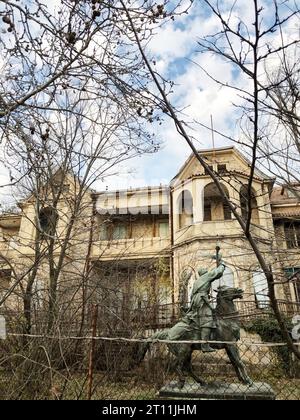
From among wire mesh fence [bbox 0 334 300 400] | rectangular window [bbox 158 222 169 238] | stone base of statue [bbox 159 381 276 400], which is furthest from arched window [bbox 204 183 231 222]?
stone base of statue [bbox 159 381 276 400]

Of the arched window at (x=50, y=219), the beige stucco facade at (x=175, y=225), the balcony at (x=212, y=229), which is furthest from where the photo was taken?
the balcony at (x=212, y=229)

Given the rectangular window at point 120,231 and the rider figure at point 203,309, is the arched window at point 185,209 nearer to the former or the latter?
the rectangular window at point 120,231

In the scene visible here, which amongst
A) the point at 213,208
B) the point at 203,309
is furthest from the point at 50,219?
the point at 213,208

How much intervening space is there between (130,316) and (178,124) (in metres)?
8.42

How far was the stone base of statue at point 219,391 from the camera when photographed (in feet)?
19.9

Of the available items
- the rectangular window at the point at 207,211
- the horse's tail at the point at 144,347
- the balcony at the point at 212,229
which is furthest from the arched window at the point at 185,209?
the horse's tail at the point at 144,347

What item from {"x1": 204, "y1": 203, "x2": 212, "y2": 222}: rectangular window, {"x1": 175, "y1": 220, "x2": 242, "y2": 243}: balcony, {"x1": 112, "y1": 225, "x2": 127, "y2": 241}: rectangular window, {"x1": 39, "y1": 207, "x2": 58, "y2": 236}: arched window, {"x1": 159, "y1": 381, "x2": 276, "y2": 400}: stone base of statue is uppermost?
{"x1": 204, "y1": 203, "x2": 212, "y2": 222}: rectangular window

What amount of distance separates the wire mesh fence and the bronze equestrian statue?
224 mm

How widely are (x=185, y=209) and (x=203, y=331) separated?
42.9 ft

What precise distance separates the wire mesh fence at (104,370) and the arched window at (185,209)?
10.5 metres

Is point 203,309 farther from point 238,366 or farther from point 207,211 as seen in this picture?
point 207,211

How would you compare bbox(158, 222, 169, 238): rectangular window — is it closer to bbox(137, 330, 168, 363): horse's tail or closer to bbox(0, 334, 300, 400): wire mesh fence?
bbox(0, 334, 300, 400): wire mesh fence

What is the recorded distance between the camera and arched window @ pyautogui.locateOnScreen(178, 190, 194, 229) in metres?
19.6
